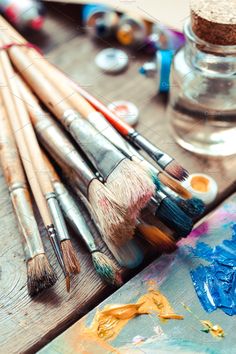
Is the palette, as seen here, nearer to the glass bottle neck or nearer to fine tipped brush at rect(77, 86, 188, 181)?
fine tipped brush at rect(77, 86, 188, 181)

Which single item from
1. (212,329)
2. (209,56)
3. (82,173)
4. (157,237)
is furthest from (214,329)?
(209,56)

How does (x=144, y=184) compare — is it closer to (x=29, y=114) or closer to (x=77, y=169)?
(x=77, y=169)

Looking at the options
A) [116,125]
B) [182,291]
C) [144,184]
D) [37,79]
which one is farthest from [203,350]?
[37,79]

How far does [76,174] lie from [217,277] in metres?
0.21

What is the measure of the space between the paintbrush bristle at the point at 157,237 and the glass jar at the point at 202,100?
0.55ft

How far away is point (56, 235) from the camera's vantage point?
0.69 metres

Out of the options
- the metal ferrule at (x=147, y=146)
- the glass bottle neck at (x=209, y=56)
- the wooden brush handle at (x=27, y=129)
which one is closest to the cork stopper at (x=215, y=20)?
the glass bottle neck at (x=209, y=56)

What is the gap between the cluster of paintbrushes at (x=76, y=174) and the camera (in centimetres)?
67

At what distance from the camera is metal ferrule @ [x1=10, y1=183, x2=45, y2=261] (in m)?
0.69

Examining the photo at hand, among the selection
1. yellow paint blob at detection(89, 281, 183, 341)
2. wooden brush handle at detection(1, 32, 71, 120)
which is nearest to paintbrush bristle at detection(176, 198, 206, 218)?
yellow paint blob at detection(89, 281, 183, 341)

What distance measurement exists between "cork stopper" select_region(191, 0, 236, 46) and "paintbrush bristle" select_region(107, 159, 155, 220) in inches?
7.4

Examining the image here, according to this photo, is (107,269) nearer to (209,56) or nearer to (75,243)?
(75,243)

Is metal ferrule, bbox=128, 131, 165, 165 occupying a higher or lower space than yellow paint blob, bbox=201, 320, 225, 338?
higher

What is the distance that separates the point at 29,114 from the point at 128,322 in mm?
312
